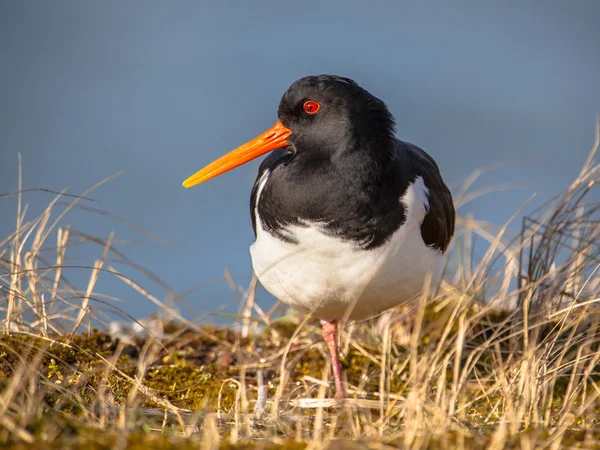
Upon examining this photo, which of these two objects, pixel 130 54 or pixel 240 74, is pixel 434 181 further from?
pixel 130 54

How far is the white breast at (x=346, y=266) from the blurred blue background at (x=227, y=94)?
6.64m

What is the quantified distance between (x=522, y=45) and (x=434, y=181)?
12.6 meters

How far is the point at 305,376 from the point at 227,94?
36.7 feet

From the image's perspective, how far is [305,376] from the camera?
4332 mm

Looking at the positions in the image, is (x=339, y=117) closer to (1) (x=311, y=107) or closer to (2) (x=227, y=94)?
(1) (x=311, y=107)

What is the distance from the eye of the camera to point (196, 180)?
14.7ft

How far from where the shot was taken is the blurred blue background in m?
12.0

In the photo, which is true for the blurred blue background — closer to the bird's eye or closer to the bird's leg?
the bird's leg

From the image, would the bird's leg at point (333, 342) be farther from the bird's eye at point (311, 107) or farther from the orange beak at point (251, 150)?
the bird's eye at point (311, 107)

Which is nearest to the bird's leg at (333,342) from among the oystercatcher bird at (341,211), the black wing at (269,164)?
the oystercatcher bird at (341,211)

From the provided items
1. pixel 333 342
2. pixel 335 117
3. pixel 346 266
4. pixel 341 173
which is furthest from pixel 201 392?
pixel 335 117

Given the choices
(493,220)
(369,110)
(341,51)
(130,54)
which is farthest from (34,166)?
(369,110)

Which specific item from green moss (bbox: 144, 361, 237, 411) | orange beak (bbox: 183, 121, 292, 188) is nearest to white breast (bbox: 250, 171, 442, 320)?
orange beak (bbox: 183, 121, 292, 188)

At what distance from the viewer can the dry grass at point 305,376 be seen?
2490mm
